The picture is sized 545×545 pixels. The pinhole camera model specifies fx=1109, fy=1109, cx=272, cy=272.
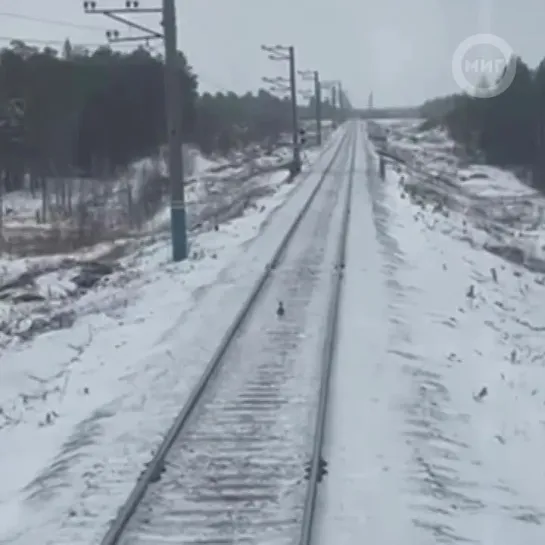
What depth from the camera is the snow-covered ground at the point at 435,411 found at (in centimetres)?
776

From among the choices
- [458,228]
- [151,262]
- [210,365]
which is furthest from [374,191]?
[210,365]

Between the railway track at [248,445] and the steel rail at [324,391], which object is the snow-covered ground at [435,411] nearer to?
the steel rail at [324,391]

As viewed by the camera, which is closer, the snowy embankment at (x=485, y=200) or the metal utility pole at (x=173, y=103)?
the metal utility pole at (x=173, y=103)

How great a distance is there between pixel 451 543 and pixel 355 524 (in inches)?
25.7

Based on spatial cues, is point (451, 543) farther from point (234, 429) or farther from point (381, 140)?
point (381, 140)

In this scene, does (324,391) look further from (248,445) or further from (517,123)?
(517,123)

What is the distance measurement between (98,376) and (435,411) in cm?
375

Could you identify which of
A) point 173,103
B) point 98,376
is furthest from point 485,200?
point 98,376

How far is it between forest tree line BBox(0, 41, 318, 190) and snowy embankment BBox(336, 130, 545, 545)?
3429 cm

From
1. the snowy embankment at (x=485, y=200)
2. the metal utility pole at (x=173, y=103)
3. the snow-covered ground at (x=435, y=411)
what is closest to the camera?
the snow-covered ground at (x=435, y=411)

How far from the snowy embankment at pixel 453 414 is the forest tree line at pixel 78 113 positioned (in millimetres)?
34291

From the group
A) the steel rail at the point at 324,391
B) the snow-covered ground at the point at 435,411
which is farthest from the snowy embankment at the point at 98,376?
the snow-covered ground at the point at 435,411

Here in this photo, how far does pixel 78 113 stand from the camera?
173ft

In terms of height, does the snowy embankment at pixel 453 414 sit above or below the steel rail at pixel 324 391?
below
